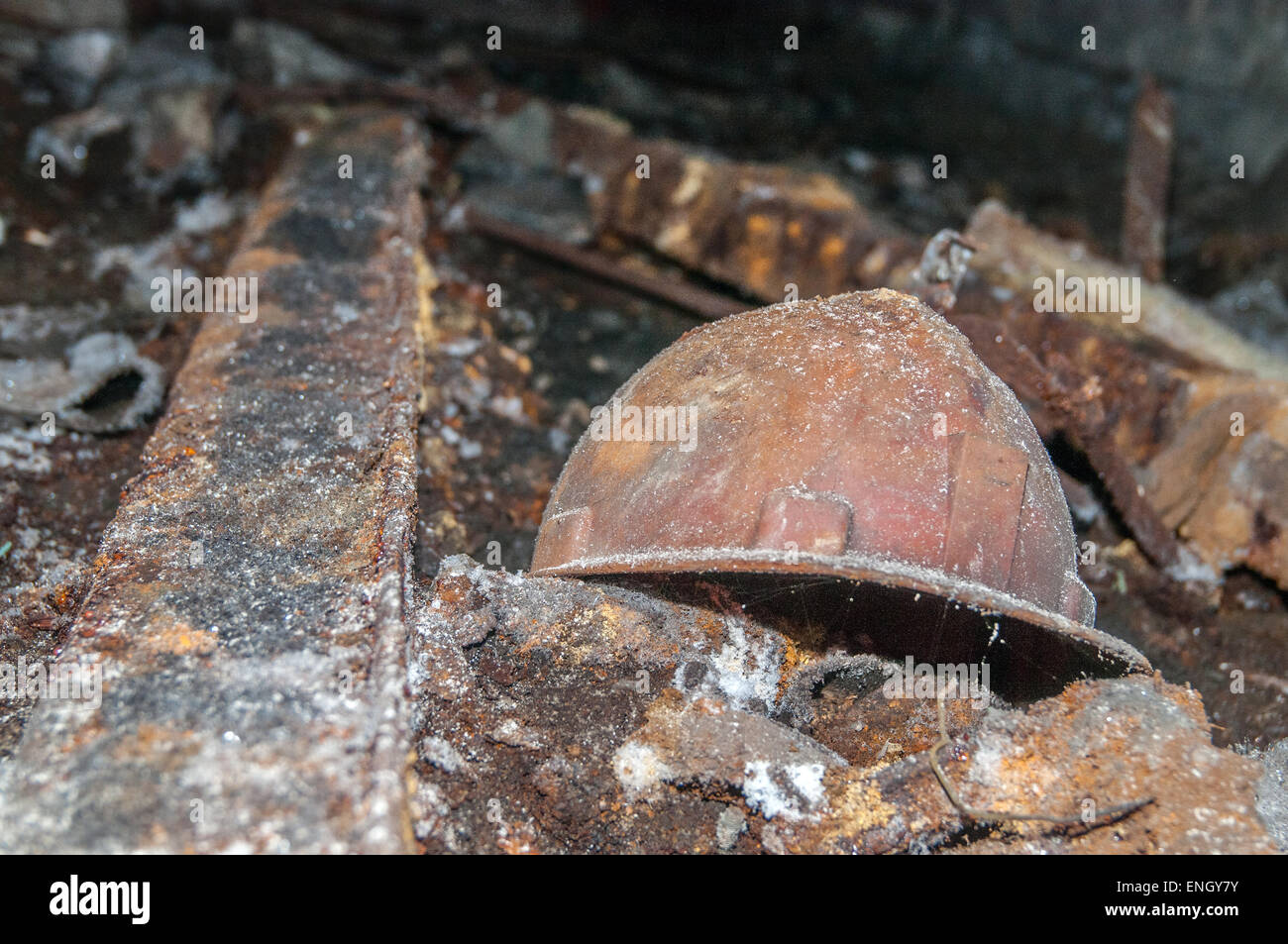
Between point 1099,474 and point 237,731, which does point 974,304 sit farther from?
point 237,731

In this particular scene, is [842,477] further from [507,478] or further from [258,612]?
[507,478]

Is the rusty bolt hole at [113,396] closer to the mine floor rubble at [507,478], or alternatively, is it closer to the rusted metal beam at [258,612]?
the mine floor rubble at [507,478]

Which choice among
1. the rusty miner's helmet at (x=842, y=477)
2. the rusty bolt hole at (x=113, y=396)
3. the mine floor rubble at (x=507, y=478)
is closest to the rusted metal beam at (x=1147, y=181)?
the mine floor rubble at (x=507, y=478)

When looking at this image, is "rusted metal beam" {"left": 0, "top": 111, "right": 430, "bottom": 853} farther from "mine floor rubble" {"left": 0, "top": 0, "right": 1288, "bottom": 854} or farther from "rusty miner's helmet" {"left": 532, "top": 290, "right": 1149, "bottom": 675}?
"rusty miner's helmet" {"left": 532, "top": 290, "right": 1149, "bottom": 675}

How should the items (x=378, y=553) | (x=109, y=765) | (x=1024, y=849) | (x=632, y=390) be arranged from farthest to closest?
(x=632, y=390), (x=378, y=553), (x=1024, y=849), (x=109, y=765)

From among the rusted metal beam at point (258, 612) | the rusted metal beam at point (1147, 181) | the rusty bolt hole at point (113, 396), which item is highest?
the rusted metal beam at point (1147, 181)

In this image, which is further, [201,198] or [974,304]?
[201,198]
